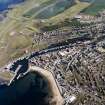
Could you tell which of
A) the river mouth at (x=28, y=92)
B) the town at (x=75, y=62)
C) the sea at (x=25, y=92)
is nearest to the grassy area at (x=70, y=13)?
the town at (x=75, y=62)

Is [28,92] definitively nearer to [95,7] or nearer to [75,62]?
[75,62]

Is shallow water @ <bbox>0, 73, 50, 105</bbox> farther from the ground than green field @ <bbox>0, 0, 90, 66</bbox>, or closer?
farther from the ground

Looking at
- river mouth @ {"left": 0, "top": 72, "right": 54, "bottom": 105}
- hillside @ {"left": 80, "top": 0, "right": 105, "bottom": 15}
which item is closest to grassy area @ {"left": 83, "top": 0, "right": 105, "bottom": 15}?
hillside @ {"left": 80, "top": 0, "right": 105, "bottom": 15}

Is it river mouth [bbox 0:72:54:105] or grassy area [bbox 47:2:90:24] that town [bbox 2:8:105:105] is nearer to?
river mouth [bbox 0:72:54:105]

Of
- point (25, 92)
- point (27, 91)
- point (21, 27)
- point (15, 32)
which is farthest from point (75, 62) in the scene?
point (21, 27)

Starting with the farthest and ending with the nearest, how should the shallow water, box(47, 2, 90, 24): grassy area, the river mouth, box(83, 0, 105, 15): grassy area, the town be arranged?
box(83, 0, 105, 15): grassy area < box(47, 2, 90, 24): grassy area < the shallow water < the river mouth < the town
